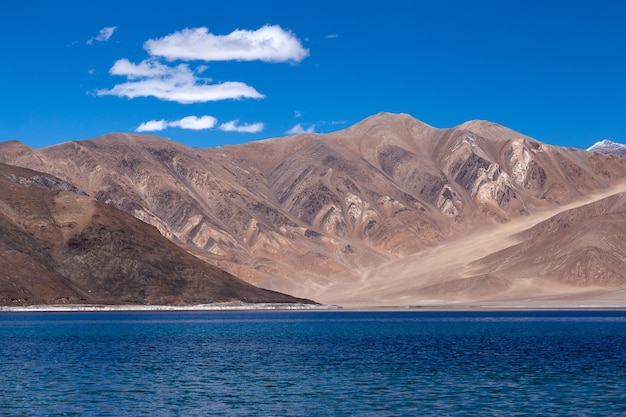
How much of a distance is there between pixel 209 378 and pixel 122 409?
1276cm

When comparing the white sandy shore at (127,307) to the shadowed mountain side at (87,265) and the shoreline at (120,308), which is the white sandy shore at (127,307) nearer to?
the shoreline at (120,308)

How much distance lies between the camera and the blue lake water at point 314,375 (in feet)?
147

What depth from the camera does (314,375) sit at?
5866cm

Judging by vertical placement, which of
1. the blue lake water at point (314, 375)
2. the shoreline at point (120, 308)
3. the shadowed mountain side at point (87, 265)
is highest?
the shadowed mountain side at point (87, 265)

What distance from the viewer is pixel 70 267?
7367 inches

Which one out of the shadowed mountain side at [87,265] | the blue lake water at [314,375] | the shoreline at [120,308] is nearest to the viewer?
the blue lake water at [314,375]

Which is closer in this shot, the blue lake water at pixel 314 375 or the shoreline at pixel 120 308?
the blue lake water at pixel 314 375

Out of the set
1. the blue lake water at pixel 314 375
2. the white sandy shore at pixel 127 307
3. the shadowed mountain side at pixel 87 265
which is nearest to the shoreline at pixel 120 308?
the white sandy shore at pixel 127 307

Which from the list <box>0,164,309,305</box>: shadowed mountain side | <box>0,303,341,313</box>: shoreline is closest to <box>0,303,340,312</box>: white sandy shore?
<box>0,303,341,313</box>: shoreline

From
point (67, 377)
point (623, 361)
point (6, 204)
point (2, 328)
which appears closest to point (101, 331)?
point (2, 328)

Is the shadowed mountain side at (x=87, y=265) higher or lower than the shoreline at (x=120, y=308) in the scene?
higher

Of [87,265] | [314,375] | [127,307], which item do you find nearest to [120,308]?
[127,307]

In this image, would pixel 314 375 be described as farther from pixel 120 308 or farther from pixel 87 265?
pixel 87 265

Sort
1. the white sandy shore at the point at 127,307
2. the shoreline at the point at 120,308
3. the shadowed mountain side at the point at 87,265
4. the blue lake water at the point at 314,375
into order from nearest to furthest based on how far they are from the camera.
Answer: the blue lake water at the point at 314,375 → the white sandy shore at the point at 127,307 → the shoreline at the point at 120,308 → the shadowed mountain side at the point at 87,265
